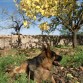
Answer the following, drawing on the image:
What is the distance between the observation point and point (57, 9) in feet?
132

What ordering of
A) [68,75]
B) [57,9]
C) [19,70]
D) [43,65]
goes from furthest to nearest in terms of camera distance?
[57,9]
[68,75]
[19,70]
[43,65]

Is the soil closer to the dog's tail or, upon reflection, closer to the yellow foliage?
the dog's tail

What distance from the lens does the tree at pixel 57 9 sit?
3997 centimetres

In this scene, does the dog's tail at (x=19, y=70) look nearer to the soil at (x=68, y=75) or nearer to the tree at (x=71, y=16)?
the soil at (x=68, y=75)

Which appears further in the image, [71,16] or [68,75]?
[71,16]

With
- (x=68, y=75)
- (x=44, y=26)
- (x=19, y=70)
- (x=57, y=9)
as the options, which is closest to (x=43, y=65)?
(x=19, y=70)

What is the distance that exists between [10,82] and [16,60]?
3.58 m

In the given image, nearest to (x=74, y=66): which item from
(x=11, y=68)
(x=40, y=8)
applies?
(x=11, y=68)

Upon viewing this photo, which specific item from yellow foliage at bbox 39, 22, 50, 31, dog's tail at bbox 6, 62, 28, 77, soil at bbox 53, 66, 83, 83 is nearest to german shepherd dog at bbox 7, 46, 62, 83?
dog's tail at bbox 6, 62, 28, 77

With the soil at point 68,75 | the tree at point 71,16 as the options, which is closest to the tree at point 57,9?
the tree at point 71,16

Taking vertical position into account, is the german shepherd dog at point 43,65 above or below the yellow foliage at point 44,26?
above

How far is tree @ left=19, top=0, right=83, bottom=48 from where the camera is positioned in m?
40.0

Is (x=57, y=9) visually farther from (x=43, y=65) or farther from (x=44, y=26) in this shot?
(x=43, y=65)

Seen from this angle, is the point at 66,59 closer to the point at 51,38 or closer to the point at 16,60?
the point at 16,60
